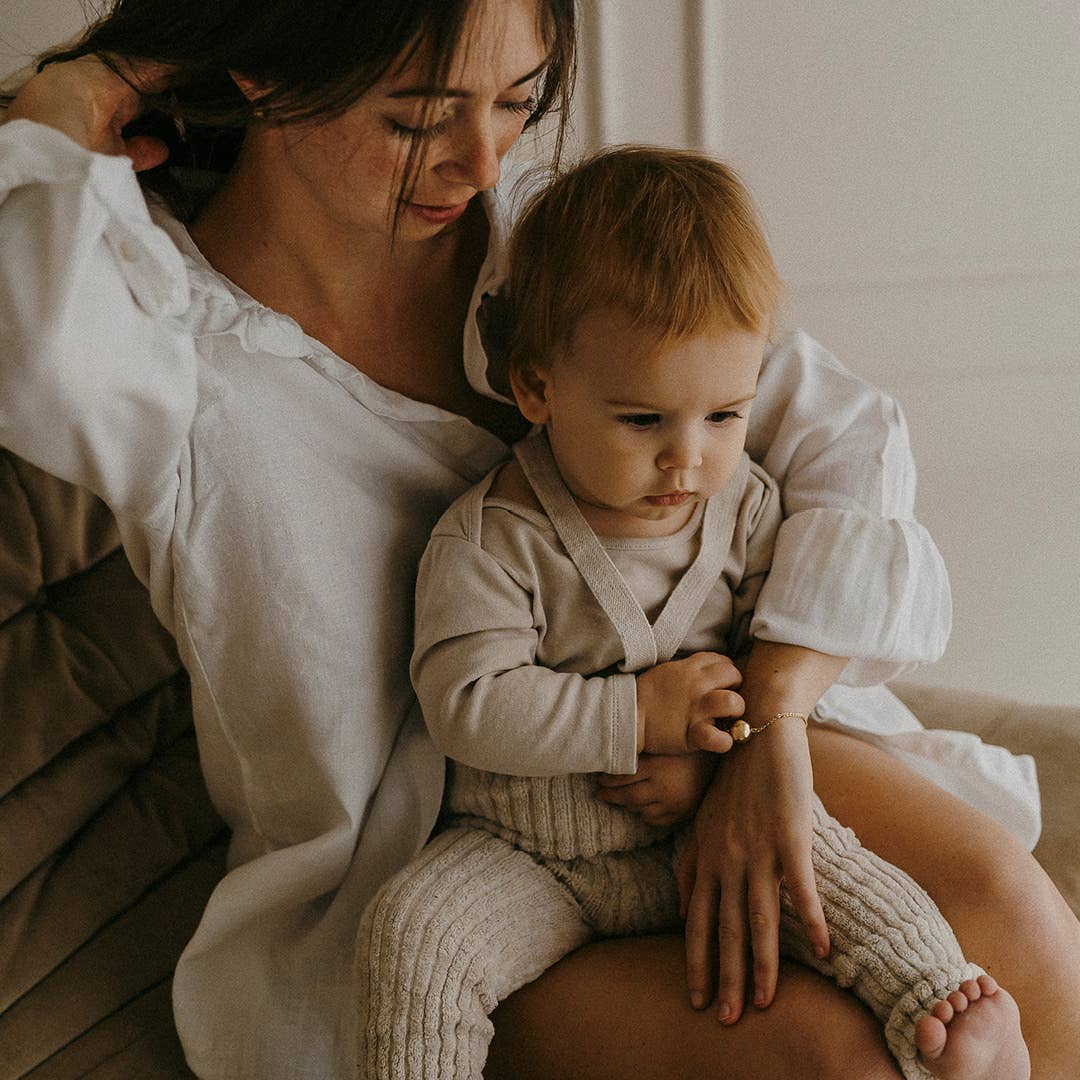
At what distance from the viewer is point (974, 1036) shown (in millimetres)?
747

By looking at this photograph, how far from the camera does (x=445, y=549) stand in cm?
93

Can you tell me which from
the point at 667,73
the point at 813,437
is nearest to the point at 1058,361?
the point at 667,73

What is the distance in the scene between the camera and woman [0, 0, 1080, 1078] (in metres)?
0.80

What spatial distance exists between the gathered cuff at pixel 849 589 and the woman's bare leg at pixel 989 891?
0.40 ft

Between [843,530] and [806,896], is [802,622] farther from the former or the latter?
[806,896]

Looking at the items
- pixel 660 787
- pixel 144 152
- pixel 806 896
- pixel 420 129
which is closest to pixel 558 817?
pixel 660 787

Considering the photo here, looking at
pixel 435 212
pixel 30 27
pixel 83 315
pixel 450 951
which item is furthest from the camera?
pixel 30 27

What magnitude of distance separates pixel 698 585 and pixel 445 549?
0.69ft

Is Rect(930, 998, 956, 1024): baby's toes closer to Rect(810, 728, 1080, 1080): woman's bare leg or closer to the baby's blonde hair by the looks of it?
Rect(810, 728, 1080, 1080): woman's bare leg

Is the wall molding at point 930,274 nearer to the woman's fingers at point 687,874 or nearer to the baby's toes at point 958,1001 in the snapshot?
the woman's fingers at point 687,874

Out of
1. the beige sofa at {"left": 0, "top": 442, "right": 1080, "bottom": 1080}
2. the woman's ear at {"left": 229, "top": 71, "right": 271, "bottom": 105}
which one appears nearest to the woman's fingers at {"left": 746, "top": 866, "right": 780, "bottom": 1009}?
the beige sofa at {"left": 0, "top": 442, "right": 1080, "bottom": 1080}

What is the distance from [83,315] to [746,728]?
569 millimetres

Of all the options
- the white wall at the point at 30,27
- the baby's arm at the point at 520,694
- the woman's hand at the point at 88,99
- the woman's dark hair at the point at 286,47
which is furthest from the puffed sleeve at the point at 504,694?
the white wall at the point at 30,27

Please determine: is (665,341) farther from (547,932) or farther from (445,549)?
(547,932)
